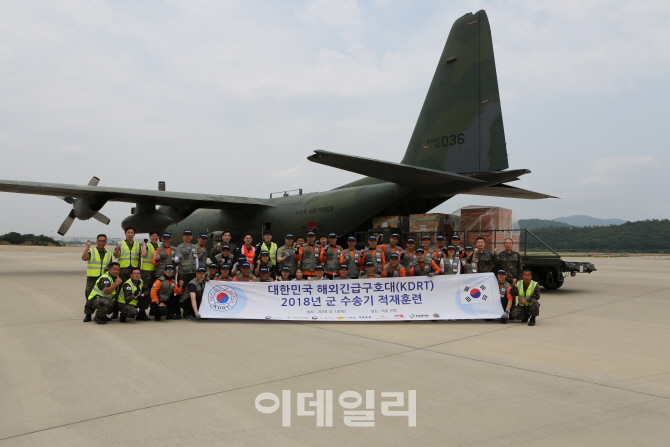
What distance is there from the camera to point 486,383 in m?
4.48

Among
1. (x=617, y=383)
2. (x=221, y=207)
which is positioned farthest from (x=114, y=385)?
(x=221, y=207)

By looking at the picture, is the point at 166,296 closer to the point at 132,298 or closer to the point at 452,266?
the point at 132,298

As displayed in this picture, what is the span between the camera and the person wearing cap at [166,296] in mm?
8250

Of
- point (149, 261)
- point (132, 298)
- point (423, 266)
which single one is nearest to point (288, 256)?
point (149, 261)

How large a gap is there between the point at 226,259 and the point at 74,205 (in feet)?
43.8

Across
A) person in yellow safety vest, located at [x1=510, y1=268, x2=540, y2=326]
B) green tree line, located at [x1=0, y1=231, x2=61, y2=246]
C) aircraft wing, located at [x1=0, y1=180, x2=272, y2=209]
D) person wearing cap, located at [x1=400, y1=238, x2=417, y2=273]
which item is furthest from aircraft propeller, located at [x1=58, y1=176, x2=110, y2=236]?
green tree line, located at [x1=0, y1=231, x2=61, y2=246]

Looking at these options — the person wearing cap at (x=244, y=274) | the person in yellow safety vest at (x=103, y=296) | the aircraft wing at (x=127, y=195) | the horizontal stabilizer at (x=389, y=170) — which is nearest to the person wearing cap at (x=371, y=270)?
the person wearing cap at (x=244, y=274)

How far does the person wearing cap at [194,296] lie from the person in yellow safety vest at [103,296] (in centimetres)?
126

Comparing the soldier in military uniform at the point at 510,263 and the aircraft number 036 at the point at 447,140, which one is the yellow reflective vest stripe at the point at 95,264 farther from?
the aircraft number 036 at the point at 447,140

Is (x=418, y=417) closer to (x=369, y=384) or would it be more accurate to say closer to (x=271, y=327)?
(x=369, y=384)

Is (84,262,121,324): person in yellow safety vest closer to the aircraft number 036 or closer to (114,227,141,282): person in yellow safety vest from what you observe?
(114,227,141,282): person in yellow safety vest

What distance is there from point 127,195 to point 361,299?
1293 centimetres

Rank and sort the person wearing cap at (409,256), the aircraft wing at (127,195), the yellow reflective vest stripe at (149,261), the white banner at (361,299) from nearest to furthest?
the white banner at (361,299) < the yellow reflective vest stripe at (149,261) < the person wearing cap at (409,256) < the aircraft wing at (127,195)

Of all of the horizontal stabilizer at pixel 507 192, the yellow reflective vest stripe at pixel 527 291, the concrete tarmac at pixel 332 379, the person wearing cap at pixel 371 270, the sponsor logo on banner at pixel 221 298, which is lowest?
the concrete tarmac at pixel 332 379
